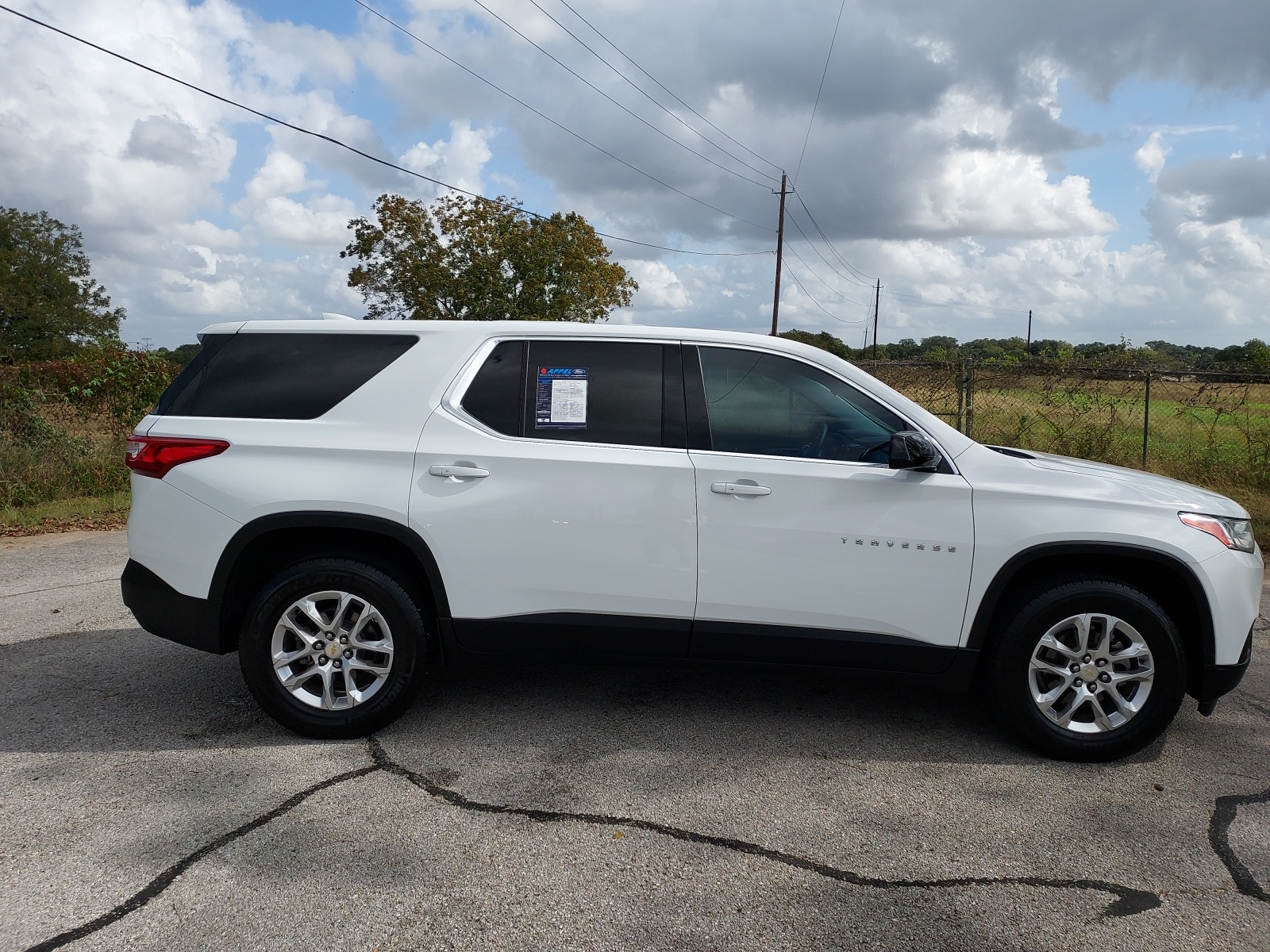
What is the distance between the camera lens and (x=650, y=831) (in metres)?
3.19

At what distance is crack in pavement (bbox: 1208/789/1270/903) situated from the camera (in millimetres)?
2895

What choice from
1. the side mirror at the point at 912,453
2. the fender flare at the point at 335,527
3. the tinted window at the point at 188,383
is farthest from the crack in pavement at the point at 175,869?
the side mirror at the point at 912,453

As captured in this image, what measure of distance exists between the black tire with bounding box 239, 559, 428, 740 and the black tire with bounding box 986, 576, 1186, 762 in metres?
2.56

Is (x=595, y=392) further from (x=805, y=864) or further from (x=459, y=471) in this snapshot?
(x=805, y=864)

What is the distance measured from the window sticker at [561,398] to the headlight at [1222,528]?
260 centimetres

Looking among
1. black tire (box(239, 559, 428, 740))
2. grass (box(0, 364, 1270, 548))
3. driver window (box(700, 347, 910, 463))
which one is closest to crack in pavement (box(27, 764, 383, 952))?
black tire (box(239, 559, 428, 740))

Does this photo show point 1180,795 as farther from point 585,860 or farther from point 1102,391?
point 1102,391

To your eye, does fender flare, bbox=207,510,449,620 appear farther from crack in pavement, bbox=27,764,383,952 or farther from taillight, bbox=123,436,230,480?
crack in pavement, bbox=27,764,383,952

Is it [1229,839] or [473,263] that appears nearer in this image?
[1229,839]

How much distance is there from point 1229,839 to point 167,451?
4.52 m

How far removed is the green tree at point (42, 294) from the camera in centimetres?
5997

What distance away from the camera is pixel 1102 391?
467 inches

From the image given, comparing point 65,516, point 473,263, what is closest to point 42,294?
point 473,263

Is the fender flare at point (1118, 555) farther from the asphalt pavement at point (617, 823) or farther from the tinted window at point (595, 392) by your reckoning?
the tinted window at point (595, 392)
